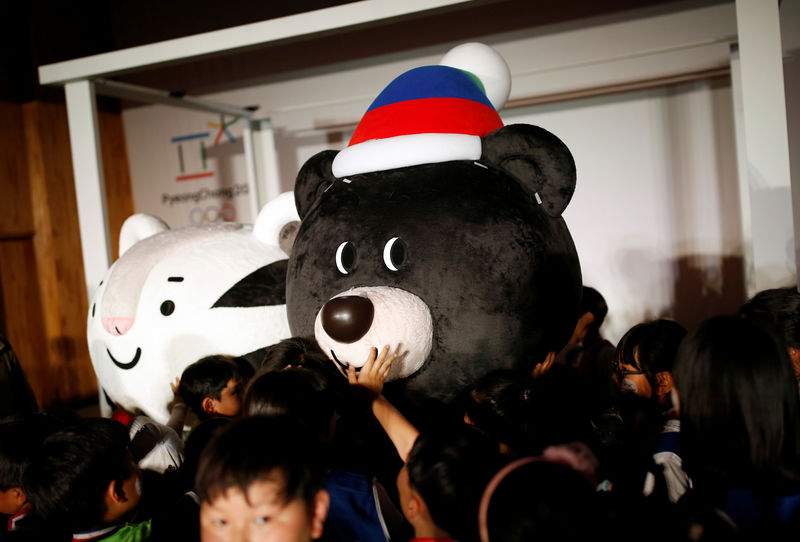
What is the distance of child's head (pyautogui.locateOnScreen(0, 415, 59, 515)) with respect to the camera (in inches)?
63.4

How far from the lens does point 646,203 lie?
384cm

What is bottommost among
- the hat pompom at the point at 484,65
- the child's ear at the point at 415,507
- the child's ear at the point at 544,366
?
the child's ear at the point at 415,507

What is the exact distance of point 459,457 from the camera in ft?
3.55

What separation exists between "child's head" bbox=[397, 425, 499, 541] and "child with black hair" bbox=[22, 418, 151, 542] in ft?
1.95

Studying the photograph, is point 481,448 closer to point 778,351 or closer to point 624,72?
point 778,351

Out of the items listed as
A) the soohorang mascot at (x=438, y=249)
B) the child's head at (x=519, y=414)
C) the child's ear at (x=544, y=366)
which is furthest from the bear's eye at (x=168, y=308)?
the child's ear at (x=544, y=366)

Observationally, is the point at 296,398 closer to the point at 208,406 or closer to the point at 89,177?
the point at 208,406

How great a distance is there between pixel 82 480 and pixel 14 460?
16.9 inches

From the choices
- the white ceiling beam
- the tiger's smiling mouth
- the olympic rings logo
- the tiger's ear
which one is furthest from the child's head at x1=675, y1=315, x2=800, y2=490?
the olympic rings logo

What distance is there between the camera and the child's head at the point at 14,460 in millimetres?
1610

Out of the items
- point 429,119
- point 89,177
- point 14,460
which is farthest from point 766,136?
point 89,177

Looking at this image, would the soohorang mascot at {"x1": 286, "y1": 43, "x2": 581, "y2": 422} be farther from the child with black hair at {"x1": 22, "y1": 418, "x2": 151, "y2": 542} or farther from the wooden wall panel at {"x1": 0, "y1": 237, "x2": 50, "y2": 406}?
the wooden wall panel at {"x1": 0, "y1": 237, "x2": 50, "y2": 406}

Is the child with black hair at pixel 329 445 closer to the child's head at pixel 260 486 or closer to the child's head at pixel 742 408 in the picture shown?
the child's head at pixel 260 486

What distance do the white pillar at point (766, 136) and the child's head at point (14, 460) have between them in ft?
6.66
